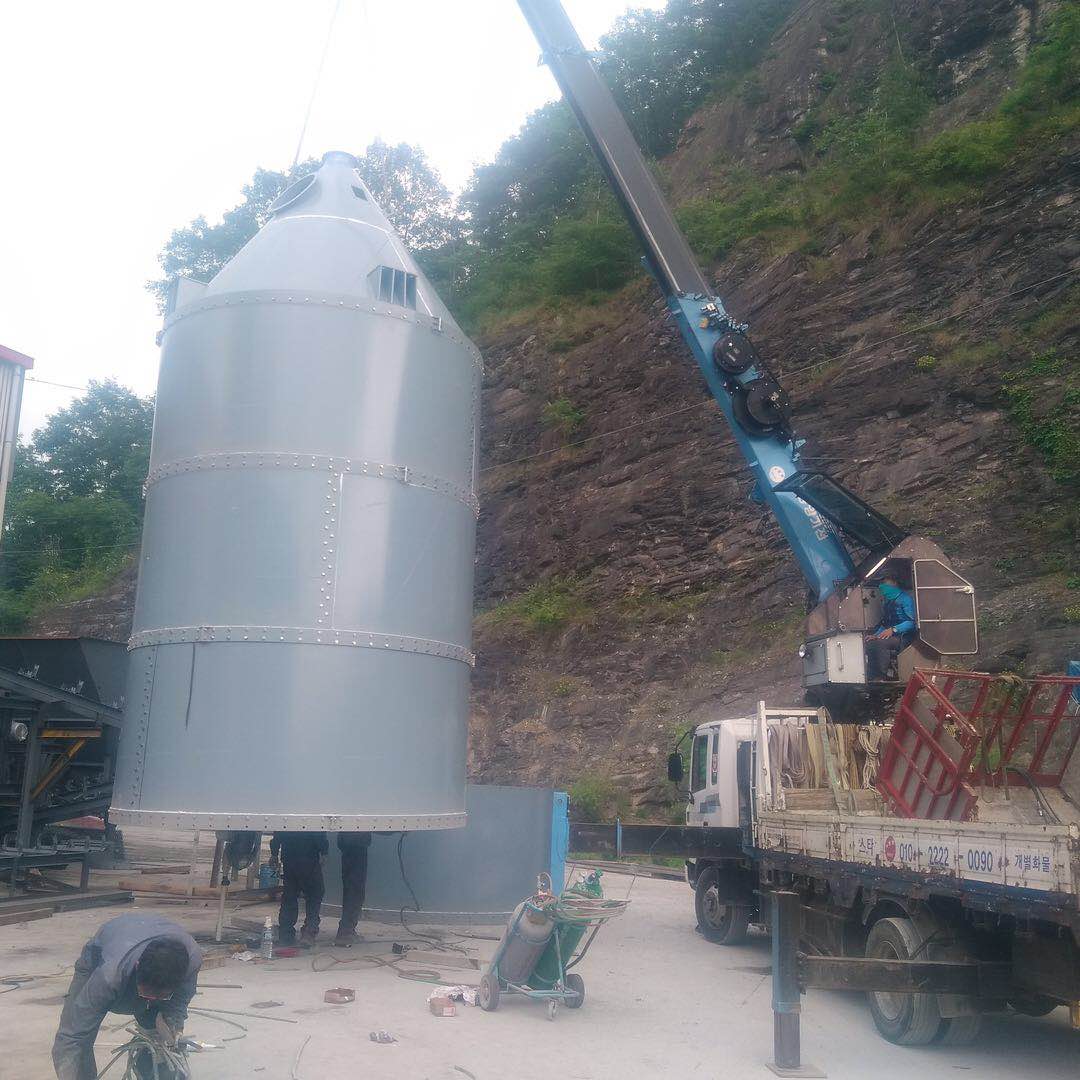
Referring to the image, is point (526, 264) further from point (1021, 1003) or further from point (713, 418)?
point (1021, 1003)

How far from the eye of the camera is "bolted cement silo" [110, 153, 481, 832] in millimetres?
7949

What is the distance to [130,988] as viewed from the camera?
4.54 metres

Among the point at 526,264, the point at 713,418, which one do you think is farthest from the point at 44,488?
the point at 713,418

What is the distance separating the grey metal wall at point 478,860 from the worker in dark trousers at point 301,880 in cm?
182

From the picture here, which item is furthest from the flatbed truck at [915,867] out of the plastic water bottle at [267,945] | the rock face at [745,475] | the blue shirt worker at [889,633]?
the rock face at [745,475]

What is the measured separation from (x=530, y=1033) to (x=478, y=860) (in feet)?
14.4

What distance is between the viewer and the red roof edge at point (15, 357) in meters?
13.3

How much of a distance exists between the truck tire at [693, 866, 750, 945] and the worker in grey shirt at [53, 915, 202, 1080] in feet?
26.2

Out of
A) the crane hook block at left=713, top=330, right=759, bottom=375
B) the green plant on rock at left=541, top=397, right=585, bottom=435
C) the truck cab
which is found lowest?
the truck cab

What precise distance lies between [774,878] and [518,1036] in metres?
3.90

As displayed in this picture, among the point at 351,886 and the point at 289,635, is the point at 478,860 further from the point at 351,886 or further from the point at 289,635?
the point at 289,635

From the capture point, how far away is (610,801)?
64.8 feet

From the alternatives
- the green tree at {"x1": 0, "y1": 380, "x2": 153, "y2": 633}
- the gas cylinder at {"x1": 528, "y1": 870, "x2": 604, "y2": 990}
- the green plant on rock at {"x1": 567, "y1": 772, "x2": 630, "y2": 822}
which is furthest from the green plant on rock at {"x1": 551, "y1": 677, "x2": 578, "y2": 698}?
the green tree at {"x1": 0, "y1": 380, "x2": 153, "y2": 633}

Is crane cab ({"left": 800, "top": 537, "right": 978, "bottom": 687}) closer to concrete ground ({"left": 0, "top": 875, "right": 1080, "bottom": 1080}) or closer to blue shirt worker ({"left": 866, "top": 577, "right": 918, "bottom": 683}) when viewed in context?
blue shirt worker ({"left": 866, "top": 577, "right": 918, "bottom": 683})
